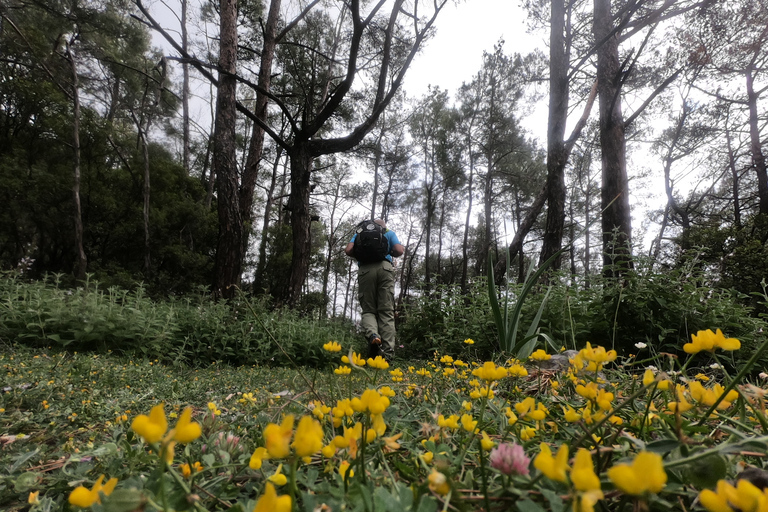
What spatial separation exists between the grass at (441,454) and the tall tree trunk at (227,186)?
409cm

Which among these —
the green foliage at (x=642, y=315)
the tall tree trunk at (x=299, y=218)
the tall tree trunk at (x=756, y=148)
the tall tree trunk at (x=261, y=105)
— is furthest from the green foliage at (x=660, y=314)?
→ the tall tree trunk at (x=756, y=148)

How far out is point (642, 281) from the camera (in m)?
2.84

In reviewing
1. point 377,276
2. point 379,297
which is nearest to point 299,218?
point 377,276

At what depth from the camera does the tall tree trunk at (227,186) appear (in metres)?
5.22

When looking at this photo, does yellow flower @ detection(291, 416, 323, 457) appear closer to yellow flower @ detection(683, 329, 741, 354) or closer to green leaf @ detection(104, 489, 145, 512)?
green leaf @ detection(104, 489, 145, 512)

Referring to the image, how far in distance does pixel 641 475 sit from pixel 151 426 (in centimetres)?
36

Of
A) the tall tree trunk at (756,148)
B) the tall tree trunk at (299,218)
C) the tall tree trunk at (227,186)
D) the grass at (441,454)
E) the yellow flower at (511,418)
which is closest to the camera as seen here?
the grass at (441,454)

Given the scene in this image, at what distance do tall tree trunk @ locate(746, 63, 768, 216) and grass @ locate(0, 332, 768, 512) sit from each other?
12.1 m

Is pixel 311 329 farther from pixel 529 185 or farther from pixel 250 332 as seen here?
pixel 529 185

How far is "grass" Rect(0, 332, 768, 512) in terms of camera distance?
0.31m

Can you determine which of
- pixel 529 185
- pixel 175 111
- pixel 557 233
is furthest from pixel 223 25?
pixel 529 185

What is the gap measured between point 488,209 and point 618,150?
A: 11.5 m

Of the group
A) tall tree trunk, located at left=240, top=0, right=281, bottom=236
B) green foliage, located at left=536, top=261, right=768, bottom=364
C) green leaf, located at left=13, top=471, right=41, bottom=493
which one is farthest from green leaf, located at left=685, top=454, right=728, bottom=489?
tall tree trunk, located at left=240, top=0, right=281, bottom=236

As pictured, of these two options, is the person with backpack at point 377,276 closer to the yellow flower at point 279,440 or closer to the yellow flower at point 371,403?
the yellow flower at point 371,403
